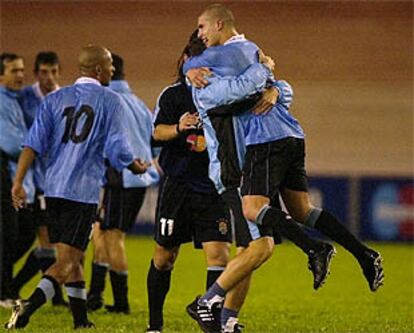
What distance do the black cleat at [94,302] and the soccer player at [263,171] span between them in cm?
298

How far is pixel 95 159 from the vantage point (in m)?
9.38

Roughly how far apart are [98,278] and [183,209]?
2.60 m

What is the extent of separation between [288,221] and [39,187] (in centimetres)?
410

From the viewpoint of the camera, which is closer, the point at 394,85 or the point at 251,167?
the point at 251,167

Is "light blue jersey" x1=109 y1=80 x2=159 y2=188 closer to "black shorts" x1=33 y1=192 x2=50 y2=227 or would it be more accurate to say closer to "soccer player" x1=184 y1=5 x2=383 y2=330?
"black shorts" x1=33 y1=192 x2=50 y2=227

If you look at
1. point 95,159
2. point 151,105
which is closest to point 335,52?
point 151,105

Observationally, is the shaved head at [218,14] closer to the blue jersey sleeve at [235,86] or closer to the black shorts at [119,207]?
the blue jersey sleeve at [235,86]

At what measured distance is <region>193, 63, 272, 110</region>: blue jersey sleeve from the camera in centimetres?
789

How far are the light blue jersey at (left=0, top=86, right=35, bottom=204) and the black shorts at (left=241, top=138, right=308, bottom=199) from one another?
12.0 feet

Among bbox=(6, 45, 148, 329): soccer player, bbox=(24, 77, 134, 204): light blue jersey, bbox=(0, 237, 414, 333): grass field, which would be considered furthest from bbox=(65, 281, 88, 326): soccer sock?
bbox=(24, 77, 134, 204): light blue jersey

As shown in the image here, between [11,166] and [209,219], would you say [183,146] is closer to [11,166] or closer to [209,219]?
Answer: [209,219]

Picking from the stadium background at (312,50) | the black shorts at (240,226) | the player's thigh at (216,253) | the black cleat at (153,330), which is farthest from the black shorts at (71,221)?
the stadium background at (312,50)

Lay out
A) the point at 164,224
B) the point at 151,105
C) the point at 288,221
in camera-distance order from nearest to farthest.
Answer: the point at 288,221, the point at 164,224, the point at 151,105

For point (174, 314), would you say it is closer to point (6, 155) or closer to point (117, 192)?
point (117, 192)
